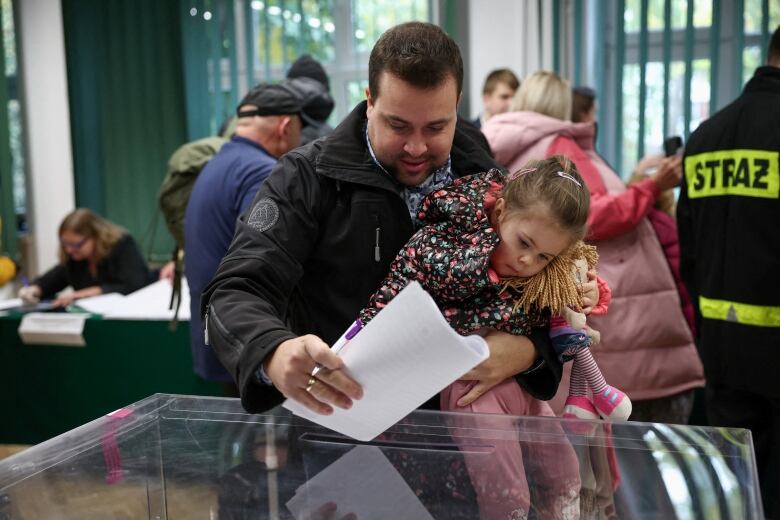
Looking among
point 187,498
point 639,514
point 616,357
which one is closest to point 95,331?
point 616,357

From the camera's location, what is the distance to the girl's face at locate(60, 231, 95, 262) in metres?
4.29

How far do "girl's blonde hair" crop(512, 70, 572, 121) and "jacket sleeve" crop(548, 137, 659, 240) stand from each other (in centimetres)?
15

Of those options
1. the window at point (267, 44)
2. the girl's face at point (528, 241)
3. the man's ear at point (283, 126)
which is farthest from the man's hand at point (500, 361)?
the window at point (267, 44)

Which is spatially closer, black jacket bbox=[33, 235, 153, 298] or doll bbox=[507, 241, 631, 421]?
doll bbox=[507, 241, 631, 421]

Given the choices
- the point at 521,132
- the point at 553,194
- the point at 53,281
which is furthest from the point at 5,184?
the point at 553,194

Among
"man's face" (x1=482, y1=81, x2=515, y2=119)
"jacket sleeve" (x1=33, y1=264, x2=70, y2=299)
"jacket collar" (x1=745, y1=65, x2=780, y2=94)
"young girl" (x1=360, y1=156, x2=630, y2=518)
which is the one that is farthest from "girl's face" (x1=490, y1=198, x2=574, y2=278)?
"jacket sleeve" (x1=33, y1=264, x2=70, y2=299)

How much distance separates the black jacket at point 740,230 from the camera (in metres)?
2.49

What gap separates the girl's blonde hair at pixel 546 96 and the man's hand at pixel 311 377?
1930 millimetres

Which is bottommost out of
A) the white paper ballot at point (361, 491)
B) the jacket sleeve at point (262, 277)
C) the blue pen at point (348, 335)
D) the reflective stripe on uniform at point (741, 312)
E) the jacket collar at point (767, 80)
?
the reflective stripe on uniform at point (741, 312)

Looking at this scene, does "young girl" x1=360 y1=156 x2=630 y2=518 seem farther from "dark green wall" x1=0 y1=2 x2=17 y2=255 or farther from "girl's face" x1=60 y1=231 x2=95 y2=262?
"dark green wall" x1=0 y1=2 x2=17 y2=255

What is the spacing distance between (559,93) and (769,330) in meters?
1.03

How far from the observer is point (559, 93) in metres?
2.85

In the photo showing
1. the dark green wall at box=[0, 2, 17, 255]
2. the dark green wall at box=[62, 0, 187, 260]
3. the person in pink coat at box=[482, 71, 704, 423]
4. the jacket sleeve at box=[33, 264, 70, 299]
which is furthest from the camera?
the dark green wall at box=[62, 0, 187, 260]

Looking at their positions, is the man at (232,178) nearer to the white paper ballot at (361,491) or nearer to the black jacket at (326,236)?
the black jacket at (326,236)
